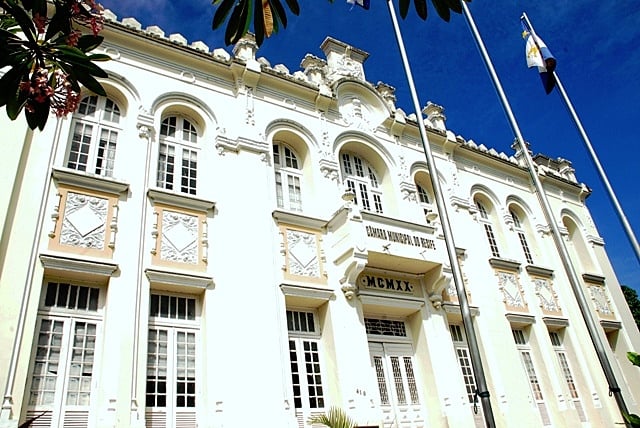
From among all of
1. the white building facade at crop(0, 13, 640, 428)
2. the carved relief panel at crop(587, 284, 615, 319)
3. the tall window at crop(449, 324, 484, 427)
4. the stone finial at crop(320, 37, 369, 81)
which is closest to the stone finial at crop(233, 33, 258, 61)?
the white building facade at crop(0, 13, 640, 428)

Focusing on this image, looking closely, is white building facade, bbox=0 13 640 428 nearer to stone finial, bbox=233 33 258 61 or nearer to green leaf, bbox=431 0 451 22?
stone finial, bbox=233 33 258 61

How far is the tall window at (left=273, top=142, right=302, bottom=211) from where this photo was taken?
1362 cm

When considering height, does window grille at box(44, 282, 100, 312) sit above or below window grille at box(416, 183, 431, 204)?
below

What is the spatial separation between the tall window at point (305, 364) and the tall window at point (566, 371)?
30.7 feet

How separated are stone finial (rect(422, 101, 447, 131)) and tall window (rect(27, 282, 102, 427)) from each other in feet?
43.7

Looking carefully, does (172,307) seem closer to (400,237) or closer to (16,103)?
(400,237)

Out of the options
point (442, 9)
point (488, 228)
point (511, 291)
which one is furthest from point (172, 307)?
point (488, 228)

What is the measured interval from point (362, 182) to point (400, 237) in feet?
9.82

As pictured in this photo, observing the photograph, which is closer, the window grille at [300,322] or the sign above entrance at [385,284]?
the window grille at [300,322]

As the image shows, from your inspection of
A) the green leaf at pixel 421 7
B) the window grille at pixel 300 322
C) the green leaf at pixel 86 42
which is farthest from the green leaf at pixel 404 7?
A: the window grille at pixel 300 322

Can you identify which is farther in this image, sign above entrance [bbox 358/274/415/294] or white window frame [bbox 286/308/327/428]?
sign above entrance [bbox 358/274/415/294]

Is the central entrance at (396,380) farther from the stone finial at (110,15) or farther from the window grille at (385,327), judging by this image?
the stone finial at (110,15)

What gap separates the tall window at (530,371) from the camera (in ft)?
50.5

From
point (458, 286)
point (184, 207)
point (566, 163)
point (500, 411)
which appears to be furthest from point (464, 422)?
point (566, 163)
